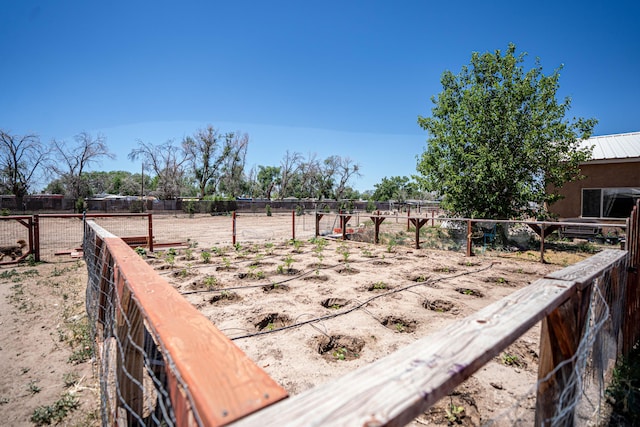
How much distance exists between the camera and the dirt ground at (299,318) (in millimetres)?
2758

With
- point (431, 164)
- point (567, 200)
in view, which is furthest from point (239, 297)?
point (567, 200)

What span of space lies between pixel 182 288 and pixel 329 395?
598 centimetres

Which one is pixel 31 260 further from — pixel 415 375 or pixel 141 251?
pixel 415 375

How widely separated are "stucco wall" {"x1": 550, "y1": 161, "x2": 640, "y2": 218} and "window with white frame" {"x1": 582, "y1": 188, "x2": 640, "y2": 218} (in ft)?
0.61

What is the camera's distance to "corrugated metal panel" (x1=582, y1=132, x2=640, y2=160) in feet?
40.4

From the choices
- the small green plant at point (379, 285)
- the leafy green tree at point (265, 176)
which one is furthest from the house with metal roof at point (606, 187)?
the leafy green tree at point (265, 176)

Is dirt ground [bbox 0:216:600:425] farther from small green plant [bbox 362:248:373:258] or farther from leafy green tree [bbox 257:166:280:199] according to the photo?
leafy green tree [bbox 257:166:280:199]

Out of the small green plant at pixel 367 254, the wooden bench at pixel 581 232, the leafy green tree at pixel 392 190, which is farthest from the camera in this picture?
the leafy green tree at pixel 392 190

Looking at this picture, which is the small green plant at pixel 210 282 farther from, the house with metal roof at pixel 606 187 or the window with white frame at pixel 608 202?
the window with white frame at pixel 608 202

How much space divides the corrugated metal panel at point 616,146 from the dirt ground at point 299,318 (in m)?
6.72

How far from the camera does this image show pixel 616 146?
1373cm

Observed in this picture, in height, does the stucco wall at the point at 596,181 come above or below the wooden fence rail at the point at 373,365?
above

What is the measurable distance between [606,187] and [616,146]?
8.82ft

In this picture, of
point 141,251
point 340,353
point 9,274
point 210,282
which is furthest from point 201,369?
point 141,251
